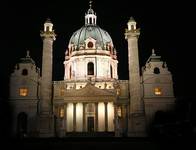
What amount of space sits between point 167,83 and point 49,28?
27.0 m

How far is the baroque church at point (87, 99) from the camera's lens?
196 ft

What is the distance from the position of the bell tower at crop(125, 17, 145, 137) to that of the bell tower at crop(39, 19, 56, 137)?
14984 mm

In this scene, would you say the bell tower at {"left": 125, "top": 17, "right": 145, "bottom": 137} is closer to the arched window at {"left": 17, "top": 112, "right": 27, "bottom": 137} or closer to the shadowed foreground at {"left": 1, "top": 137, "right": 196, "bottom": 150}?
the arched window at {"left": 17, "top": 112, "right": 27, "bottom": 137}

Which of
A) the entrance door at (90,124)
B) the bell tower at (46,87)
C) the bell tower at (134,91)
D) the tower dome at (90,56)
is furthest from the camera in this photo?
the tower dome at (90,56)

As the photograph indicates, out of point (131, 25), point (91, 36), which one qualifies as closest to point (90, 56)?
point (91, 36)

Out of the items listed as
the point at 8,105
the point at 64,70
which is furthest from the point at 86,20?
the point at 8,105

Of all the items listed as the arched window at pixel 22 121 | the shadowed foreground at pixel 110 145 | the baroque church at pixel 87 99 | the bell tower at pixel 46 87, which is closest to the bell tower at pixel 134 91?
the baroque church at pixel 87 99

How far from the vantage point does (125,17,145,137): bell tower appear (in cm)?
5697

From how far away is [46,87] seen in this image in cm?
6116

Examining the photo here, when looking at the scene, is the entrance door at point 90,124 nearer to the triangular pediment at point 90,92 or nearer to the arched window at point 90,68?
the triangular pediment at point 90,92

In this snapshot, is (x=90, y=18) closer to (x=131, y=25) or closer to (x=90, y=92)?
(x=131, y=25)

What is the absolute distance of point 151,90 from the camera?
65688 mm

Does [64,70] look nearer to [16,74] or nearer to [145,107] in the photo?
[16,74]

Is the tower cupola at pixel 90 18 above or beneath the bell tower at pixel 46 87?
above
